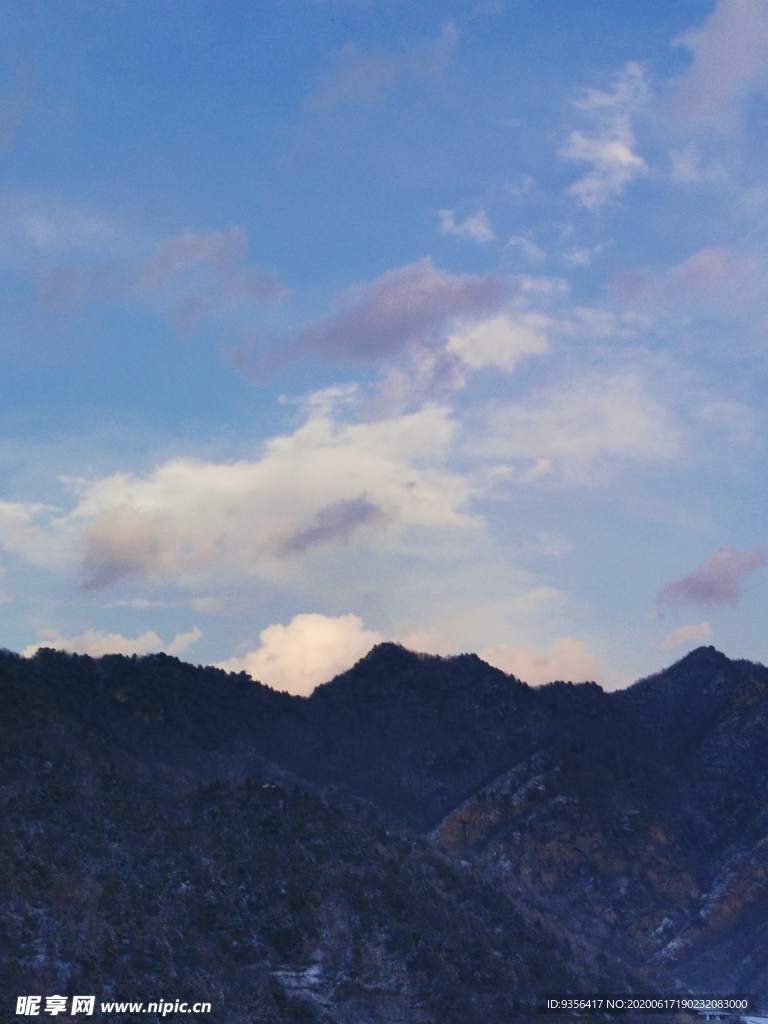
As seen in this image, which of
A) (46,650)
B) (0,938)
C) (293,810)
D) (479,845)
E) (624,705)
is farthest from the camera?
(624,705)

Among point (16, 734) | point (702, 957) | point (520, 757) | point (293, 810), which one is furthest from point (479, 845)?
point (16, 734)

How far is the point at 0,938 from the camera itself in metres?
71.1

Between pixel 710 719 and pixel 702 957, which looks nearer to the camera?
pixel 702 957

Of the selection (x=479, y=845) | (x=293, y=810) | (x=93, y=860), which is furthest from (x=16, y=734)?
(x=479, y=845)

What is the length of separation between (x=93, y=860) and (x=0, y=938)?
12.5 metres

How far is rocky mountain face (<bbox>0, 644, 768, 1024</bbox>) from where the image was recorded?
80.7 m

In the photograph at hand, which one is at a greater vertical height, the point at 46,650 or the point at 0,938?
the point at 46,650

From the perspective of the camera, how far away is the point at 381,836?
109m

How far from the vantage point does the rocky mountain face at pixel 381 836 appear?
80.7m

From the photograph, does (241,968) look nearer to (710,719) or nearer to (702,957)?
(702,957)

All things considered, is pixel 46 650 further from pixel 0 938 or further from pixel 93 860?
pixel 0 938

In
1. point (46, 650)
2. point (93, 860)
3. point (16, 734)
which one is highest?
point (46, 650)

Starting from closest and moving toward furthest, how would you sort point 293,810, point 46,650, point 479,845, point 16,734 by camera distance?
point 16,734, point 293,810, point 46,650, point 479,845

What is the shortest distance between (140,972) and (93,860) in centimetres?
1153
